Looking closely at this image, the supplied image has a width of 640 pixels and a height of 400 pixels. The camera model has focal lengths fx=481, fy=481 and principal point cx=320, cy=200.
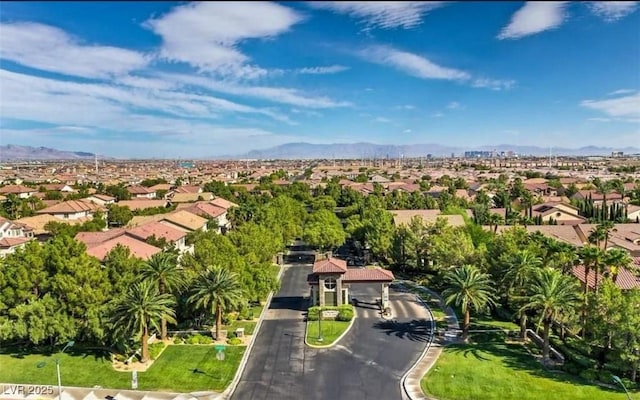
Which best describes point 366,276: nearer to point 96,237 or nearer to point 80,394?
point 80,394

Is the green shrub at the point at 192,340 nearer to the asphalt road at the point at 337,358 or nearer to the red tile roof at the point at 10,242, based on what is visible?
the asphalt road at the point at 337,358

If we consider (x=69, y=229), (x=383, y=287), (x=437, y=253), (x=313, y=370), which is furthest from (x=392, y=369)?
(x=69, y=229)

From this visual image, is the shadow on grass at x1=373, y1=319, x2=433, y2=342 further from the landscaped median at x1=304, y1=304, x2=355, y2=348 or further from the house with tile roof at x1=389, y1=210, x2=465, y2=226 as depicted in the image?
the house with tile roof at x1=389, y1=210, x2=465, y2=226

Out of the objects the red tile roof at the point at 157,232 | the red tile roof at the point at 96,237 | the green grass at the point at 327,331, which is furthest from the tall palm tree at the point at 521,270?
the red tile roof at the point at 96,237

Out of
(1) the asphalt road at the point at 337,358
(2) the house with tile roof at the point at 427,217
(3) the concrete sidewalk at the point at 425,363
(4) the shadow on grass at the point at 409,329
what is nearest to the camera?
(3) the concrete sidewalk at the point at 425,363

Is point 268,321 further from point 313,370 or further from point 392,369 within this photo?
point 392,369
